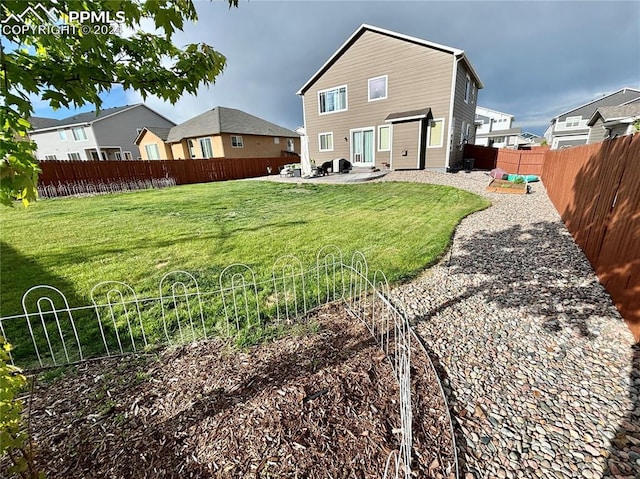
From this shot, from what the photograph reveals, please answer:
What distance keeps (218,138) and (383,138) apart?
16.8 meters

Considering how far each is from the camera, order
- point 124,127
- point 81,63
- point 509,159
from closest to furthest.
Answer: point 81,63 → point 509,159 → point 124,127

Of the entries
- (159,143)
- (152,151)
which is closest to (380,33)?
(159,143)

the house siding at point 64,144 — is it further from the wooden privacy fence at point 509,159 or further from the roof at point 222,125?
the wooden privacy fence at point 509,159

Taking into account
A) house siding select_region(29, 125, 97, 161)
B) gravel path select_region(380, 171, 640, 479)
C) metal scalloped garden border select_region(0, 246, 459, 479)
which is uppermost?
house siding select_region(29, 125, 97, 161)

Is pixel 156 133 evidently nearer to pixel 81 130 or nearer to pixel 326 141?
pixel 81 130

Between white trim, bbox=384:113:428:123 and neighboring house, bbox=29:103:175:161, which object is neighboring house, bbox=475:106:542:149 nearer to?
white trim, bbox=384:113:428:123

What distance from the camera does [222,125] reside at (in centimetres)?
2691

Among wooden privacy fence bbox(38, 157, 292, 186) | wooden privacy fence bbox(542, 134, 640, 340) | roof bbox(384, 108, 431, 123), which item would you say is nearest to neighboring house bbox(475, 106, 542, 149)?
roof bbox(384, 108, 431, 123)

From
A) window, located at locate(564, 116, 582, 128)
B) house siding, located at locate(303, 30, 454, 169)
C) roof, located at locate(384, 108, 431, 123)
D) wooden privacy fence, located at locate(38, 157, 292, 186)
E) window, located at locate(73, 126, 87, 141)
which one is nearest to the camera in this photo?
wooden privacy fence, located at locate(38, 157, 292, 186)

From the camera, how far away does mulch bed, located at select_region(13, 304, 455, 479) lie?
75.4 inches

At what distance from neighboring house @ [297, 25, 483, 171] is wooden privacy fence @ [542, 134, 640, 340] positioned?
33.6ft

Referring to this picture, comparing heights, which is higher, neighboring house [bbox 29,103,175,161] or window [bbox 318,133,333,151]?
neighboring house [bbox 29,103,175,161]

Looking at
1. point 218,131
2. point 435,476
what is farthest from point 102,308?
point 218,131

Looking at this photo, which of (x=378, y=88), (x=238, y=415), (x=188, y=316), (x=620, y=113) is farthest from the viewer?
(x=620, y=113)
